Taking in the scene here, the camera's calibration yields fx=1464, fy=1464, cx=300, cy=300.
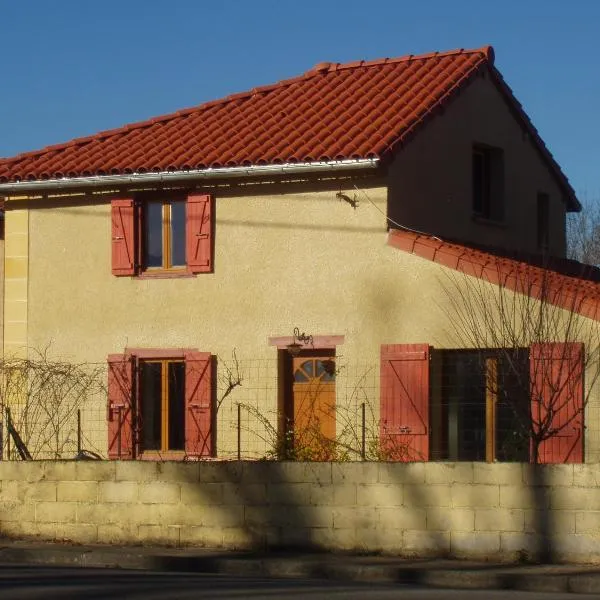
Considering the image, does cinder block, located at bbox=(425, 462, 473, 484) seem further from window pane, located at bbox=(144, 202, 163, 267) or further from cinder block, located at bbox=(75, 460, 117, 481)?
window pane, located at bbox=(144, 202, 163, 267)

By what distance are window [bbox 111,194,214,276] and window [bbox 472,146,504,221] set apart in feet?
18.3

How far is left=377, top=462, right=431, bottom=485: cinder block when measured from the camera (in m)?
15.6

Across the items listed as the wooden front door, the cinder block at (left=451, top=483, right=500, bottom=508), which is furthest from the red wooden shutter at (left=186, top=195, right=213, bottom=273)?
the cinder block at (left=451, top=483, right=500, bottom=508)

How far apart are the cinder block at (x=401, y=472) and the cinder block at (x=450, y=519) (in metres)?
0.36

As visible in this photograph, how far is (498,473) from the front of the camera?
15305mm

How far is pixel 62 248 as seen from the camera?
23.8 m

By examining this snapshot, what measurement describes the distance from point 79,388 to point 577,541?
8.19 meters

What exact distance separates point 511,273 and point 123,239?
6.52 m

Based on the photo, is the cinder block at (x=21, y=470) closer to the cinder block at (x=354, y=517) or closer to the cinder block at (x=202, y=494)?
the cinder block at (x=202, y=494)

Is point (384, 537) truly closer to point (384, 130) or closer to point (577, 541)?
point (577, 541)

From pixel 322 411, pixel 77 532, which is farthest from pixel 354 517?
pixel 322 411

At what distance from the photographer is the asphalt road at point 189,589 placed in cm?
1216

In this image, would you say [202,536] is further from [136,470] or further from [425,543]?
[425,543]

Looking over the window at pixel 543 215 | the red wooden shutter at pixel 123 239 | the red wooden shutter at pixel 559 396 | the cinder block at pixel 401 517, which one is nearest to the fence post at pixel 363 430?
the red wooden shutter at pixel 559 396
